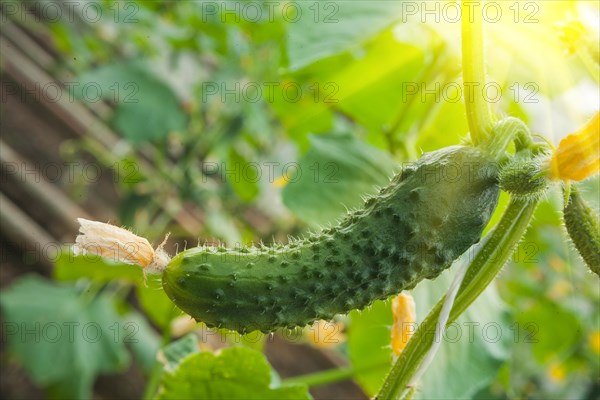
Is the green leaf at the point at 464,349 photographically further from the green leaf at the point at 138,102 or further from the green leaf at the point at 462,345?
the green leaf at the point at 138,102

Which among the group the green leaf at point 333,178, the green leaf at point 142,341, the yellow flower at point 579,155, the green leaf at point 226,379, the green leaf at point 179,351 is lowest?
the green leaf at point 142,341

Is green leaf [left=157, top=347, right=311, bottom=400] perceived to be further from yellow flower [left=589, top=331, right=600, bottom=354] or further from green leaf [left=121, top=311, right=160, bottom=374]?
yellow flower [left=589, top=331, right=600, bottom=354]

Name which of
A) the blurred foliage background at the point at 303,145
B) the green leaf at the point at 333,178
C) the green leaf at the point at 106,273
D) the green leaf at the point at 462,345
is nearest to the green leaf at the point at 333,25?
the blurred foliage background at the point at 303,145

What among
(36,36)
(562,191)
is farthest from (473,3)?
(36,36)

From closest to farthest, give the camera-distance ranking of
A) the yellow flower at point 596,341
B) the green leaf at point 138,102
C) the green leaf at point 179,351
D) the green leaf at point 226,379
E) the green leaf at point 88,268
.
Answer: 1. the green leaf at point 226,379
2. the green leaf at point 179,351
3. the green leaf at point 88,268
4. the green leaf at point 138,102
5. the yellow flower at point 596,341

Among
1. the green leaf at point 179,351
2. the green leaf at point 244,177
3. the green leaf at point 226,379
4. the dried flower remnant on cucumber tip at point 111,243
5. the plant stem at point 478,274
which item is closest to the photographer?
the dried flower remnant on cucumber tip at point 111,243

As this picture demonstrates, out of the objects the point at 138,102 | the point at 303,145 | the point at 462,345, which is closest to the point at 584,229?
the point at 462,345

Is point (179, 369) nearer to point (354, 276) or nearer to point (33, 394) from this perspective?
point (354, 276)
